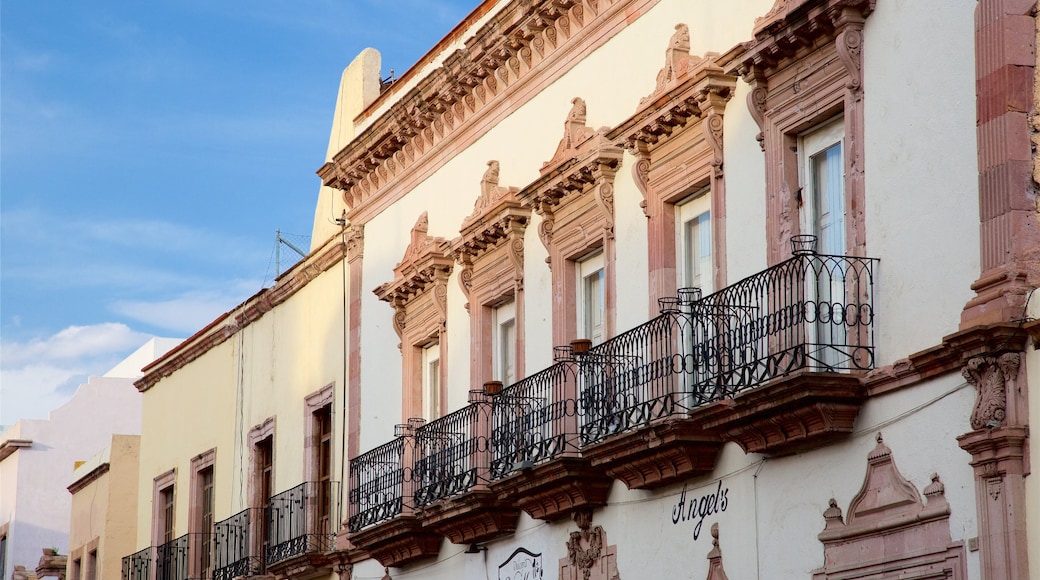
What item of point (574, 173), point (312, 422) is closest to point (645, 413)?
point (574, 173)

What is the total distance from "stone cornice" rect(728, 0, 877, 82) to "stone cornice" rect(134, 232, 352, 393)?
31.3 ft

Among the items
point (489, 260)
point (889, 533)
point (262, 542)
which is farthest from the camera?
point (262, 542)

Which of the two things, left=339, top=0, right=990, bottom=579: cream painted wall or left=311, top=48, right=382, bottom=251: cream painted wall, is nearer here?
left=339, top=0, right=990, bottom=579: cream painted wall

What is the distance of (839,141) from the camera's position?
12891 millimetres

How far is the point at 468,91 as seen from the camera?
1916 centimetres

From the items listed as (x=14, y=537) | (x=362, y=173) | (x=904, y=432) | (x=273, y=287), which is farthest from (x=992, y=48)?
(x=14, y=537)

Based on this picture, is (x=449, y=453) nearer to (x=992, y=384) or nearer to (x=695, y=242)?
(x=695, y=242)

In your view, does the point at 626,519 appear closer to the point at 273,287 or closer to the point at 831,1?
the point at 831,1

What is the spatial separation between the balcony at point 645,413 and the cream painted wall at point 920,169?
30 cm

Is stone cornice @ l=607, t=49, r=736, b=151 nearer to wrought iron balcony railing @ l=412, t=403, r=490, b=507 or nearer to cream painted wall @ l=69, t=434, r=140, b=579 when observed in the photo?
wrought iron balcony railing @ l=412, t=403, r=490, b=507

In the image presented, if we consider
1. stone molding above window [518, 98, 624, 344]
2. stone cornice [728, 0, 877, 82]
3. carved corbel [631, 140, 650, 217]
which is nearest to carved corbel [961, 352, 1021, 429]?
stone cornice [728, 0, 877, 82]

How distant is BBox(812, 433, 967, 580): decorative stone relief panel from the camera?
441 inches

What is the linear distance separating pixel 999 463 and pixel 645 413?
4.26 metres

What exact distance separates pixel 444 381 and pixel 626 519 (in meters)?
4.44
